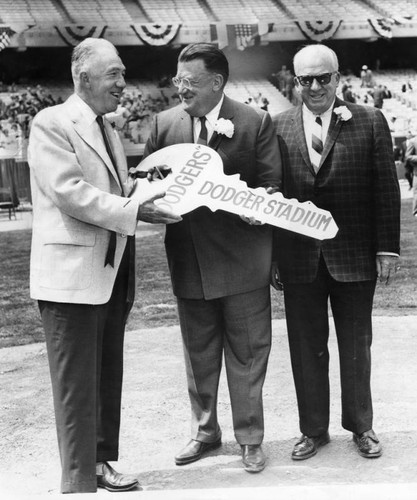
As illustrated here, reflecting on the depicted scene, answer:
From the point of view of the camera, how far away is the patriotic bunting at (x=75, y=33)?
26203mm

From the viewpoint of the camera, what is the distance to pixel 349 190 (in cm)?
352

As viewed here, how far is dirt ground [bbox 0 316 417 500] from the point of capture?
3250mm

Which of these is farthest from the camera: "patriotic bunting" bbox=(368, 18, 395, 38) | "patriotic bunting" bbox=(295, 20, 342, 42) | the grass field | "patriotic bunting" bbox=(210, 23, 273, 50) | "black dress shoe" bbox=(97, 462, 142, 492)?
"patriotic bunting" bbox=(368, 18, 395, 38)

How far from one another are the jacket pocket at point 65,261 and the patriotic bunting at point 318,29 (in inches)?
1016

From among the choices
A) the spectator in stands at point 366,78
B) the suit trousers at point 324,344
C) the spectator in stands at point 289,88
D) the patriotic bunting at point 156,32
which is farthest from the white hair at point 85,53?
the spectator in stands at point 366,78

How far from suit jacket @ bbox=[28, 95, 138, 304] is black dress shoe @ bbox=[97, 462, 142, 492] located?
81 centimetres

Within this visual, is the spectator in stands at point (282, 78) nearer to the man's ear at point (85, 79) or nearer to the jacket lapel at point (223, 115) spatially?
the jacket lapel at point (223, 115)

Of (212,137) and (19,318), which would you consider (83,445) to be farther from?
(19,318)

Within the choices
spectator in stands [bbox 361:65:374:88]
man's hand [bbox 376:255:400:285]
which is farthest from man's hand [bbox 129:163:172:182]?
spectator in stands [bbox 361:65:374:88]

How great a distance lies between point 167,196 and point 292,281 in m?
0.75

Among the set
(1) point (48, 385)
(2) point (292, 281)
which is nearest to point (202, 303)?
(2) point (292, 281)

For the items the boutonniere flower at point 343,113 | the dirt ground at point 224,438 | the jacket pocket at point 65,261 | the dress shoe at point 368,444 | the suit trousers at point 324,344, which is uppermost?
the boutonniere flower at point 343,113

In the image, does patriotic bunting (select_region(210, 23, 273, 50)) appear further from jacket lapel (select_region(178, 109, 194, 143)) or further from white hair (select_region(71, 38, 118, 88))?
white hair (select_region(71, 38, 118, 88))

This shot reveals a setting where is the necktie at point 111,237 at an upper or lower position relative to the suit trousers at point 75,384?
upper
